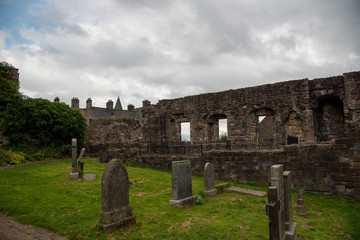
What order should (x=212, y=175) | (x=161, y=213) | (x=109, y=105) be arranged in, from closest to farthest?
1. (x=161, y=213)
2. (x=212, y=175)
3. (x=109, y=105)

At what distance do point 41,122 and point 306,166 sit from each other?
17332 mm

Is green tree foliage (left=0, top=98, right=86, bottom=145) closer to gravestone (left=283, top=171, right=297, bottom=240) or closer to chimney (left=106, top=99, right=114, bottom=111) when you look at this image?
gravestone (left=283, top=171, right=297, bottom=240)

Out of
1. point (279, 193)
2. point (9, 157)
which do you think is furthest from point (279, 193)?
point (9, 157)

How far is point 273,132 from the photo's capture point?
15648 mm

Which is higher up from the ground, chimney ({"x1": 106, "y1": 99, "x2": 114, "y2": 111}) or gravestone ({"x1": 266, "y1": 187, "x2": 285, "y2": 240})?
chimney ({"x1": 106, "y1": 99, "x2": 114, "y2": 111})

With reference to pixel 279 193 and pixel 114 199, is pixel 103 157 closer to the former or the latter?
pixel 114 199

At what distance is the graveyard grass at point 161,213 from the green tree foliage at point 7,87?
376 inches

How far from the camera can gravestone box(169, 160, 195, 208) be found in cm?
772

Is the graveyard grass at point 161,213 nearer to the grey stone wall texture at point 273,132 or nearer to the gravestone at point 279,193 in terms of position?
the gravestone at point 279,193

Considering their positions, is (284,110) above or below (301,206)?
above

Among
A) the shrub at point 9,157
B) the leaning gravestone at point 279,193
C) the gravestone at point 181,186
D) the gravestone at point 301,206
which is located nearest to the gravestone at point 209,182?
the gravestone at point 181,186

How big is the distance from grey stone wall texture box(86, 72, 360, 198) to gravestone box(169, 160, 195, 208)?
4.10 metres

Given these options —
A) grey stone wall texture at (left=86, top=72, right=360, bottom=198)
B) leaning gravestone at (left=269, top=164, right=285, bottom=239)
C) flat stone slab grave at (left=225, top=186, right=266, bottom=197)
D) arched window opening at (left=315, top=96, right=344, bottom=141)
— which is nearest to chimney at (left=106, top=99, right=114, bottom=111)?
grey stone wall texture at (left=86, top=72, right=360, bottom=198)

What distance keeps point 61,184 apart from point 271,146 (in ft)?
38.5
